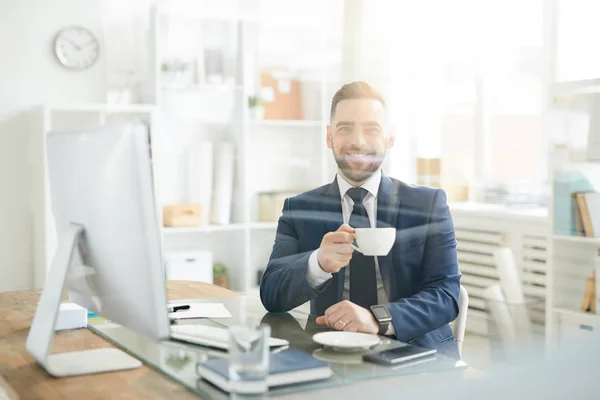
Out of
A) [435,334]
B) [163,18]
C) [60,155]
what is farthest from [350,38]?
[60,155]

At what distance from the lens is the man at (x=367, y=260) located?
5.09 feet

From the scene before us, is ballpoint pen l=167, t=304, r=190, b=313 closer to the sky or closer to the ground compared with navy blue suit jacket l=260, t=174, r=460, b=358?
closer to the ground

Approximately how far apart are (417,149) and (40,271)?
1.93 m

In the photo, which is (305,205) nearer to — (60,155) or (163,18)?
(60,155)

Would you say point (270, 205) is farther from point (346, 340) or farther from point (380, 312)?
point (346, 340)

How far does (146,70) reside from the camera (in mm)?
3717

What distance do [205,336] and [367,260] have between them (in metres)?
0.55

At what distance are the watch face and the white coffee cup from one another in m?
0.11

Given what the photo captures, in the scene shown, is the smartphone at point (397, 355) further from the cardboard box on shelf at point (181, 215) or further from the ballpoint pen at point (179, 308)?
the cardboard box on shelf at point (181, 215)

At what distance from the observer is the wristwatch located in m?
1.47

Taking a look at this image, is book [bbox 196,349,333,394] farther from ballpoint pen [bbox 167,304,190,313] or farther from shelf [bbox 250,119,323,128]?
shelf [bbox 250,119,323,128]

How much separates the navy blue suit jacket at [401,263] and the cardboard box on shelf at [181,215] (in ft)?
6.14

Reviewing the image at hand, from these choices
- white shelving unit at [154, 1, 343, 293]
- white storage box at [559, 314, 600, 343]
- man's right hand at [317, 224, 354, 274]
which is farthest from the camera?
white shelving unit at [154, 1, 343, 293]

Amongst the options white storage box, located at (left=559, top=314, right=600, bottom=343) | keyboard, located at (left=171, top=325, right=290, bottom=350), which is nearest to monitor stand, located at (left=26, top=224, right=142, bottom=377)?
keyboard, located at (left=171, top=325, right=290, bottom=350)
